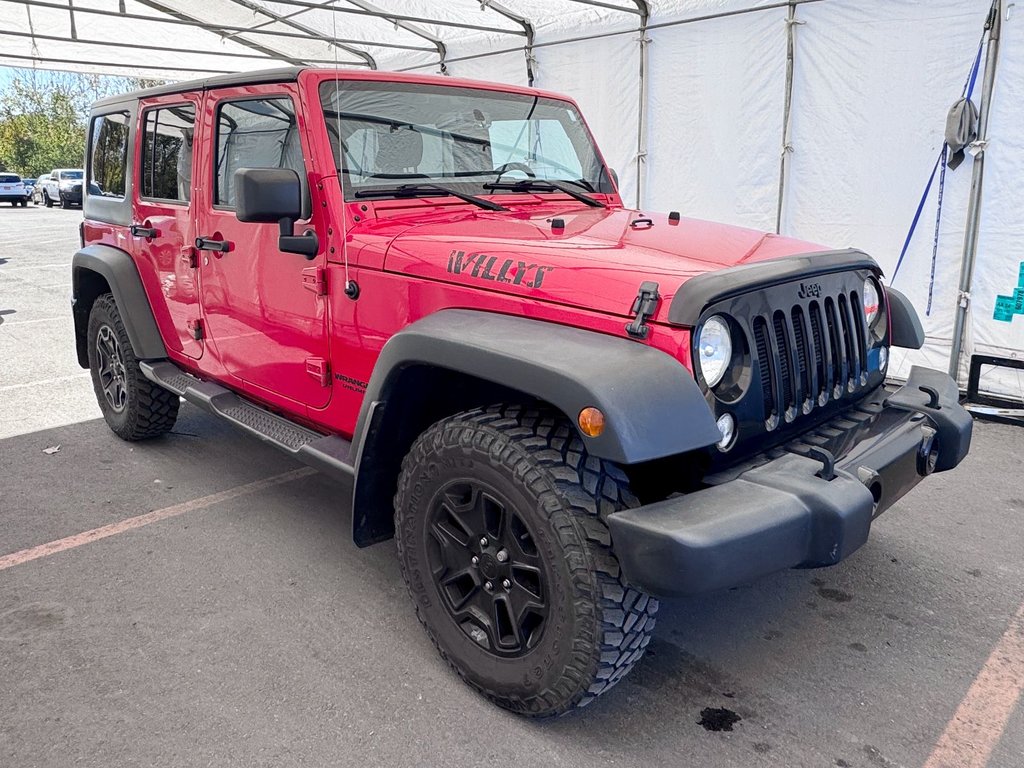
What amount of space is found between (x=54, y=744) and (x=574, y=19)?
7412mm

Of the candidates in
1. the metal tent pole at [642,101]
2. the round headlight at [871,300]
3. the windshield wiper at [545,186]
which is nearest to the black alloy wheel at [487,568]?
the windshield wiper at [545,186]

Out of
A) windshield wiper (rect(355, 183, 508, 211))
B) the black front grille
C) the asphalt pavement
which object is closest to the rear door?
the asphalt pavement

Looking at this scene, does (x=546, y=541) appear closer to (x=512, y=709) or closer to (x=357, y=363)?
(x=512, y=709)

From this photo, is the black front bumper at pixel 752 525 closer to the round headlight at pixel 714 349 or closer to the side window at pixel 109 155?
the round headlight at pixel 714 349

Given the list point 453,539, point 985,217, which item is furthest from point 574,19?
point 453,539

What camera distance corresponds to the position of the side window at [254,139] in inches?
119

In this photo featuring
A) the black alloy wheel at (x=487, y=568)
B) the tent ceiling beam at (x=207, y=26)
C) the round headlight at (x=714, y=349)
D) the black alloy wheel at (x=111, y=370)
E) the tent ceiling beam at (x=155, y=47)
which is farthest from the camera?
the tent ceiling beam at (x=155, y=47)

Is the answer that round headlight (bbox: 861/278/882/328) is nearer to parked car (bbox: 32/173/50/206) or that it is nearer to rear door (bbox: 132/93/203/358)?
rear door (bbox: 132/93/203/358)

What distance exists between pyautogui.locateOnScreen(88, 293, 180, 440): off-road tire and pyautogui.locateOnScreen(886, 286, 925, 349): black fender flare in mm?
3427

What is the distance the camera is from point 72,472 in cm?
427

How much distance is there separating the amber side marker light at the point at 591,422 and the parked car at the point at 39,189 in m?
35.2

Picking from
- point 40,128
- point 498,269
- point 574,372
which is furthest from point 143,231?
point 40,128

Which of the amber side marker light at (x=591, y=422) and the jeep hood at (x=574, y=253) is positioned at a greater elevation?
the jeep hood at (x=574, y=253)

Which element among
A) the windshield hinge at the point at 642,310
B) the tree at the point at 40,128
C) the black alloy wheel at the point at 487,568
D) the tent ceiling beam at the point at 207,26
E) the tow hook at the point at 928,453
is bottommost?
the black alloy wheel at the point at 487,568
